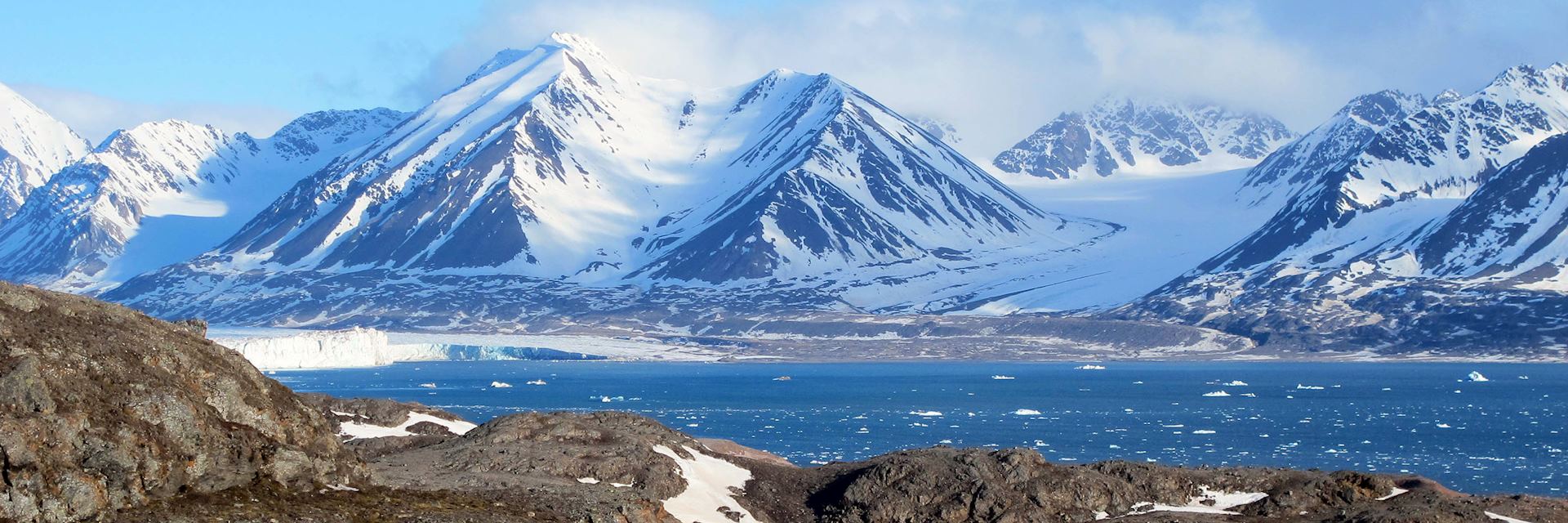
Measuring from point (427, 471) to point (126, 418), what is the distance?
14588 mm

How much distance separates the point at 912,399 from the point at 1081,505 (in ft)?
423

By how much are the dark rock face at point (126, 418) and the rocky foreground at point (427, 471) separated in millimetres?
39

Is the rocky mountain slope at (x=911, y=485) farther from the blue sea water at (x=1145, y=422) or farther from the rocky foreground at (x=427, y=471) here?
the blue sea water at (x=1145, y=422)

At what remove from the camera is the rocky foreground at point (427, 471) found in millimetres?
30578

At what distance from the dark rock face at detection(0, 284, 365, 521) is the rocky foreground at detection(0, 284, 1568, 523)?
39 millimetres

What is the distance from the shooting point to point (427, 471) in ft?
149

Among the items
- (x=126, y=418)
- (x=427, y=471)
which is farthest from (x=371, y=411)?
(x=126, y=418)

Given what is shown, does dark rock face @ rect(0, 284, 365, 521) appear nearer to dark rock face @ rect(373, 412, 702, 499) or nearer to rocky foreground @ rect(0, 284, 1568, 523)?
rocky foreground @ rect(0, 284, 1568, 523)

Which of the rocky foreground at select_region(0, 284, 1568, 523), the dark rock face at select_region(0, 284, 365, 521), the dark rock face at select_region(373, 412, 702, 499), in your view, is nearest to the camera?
the dark rock face at select_region(0, 284, 365, 521)

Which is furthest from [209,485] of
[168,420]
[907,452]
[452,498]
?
[907,452]

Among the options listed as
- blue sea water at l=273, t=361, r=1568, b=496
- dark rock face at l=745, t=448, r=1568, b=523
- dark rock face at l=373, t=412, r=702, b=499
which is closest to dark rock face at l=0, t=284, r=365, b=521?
dark rock face at l=373, t=412, r=702, b=499

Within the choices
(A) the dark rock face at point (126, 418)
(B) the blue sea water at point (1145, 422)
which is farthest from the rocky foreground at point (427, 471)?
(B) the blue sea water at point (1145, 422)

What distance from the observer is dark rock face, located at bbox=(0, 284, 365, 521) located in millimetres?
29516

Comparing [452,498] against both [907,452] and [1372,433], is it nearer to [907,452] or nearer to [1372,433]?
[907,452]
